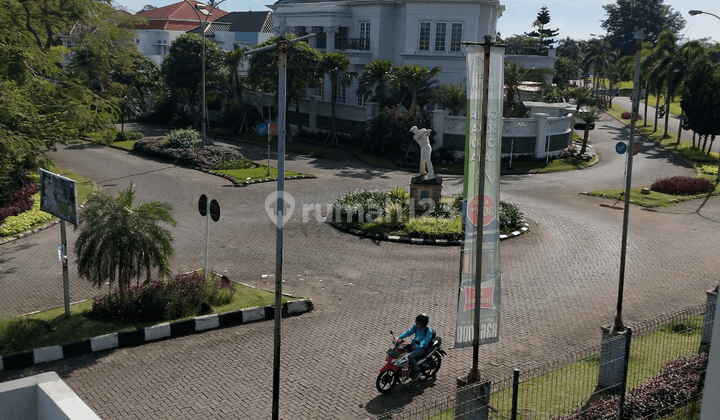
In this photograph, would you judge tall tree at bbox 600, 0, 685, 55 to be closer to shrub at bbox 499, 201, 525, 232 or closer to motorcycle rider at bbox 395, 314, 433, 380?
shrub at bbox 499, 201, 525, 232

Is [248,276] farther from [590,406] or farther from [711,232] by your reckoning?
[711,232]

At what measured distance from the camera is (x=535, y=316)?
16062 millimetres

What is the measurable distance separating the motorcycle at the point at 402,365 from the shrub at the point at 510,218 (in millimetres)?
11012

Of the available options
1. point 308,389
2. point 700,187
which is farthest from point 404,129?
point 308,389

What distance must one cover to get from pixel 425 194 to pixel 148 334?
12318 mm

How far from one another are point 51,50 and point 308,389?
17.2 metres

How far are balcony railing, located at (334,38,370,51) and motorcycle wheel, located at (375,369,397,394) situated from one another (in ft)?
115

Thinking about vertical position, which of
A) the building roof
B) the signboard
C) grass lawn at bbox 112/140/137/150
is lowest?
grass lawn at bbox 112/140/137/150

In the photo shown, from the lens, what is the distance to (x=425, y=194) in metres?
23.9

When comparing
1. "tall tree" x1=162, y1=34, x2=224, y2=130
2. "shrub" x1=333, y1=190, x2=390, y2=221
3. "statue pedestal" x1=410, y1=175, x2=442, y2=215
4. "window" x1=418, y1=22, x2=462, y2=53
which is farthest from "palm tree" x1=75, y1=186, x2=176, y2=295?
"tall tree" x1=162, y1=34, x2=224, y2=130

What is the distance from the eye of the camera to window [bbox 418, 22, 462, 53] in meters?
41.3

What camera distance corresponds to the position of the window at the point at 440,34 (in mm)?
41478

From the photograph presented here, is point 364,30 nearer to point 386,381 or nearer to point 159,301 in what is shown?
point 159,301

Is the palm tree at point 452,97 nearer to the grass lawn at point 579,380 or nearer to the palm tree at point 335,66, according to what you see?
the palm tree at point 335,66
